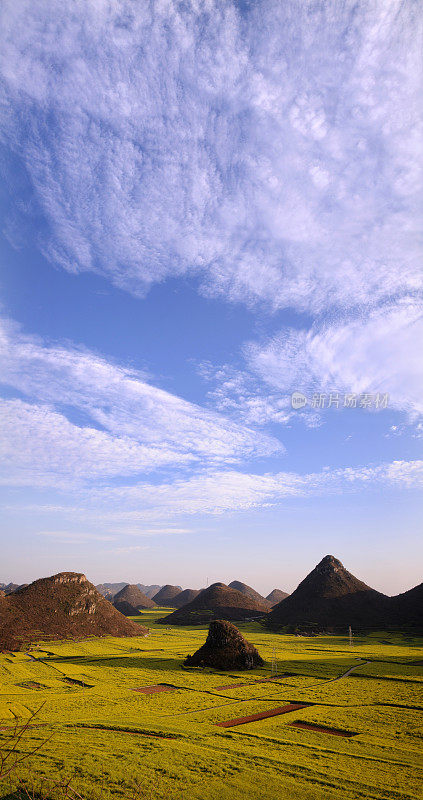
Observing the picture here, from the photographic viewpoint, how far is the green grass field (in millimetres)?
17875

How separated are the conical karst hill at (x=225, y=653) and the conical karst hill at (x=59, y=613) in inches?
1537

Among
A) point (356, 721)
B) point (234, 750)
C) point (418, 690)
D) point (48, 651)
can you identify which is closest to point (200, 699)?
point (356, 721)

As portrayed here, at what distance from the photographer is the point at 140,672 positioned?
50531mm

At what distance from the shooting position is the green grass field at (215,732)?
704 inches

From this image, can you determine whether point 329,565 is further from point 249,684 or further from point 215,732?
point 215,732

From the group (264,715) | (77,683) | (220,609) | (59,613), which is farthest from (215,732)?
(220,609)

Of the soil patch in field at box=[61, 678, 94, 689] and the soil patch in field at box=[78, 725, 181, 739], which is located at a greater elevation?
the soil patch in field at box=[78, 725, 181, 739]

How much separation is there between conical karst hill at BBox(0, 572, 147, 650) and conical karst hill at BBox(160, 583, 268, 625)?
132ft

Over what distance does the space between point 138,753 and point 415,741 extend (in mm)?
16524

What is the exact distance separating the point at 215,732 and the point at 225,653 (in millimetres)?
33808

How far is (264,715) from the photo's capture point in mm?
31469

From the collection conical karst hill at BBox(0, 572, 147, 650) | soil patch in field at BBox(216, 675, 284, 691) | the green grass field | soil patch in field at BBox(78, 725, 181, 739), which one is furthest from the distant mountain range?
soil patch in field at BBox(78, 725, 181, 739)

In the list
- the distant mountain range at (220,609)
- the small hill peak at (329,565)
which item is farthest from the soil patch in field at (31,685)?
the small hill peak at (329,565)

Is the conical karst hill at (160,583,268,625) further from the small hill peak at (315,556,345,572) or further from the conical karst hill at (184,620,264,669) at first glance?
the conical karst hill at (184,620,264,669)
